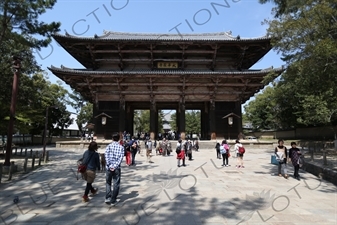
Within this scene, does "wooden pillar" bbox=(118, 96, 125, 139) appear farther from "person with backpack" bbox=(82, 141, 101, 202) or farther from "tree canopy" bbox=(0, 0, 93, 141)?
"person with backpack" bbox=(82, 141, 101, 202)

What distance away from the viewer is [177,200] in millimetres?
6953

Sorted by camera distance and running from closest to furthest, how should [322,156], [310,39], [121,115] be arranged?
[310,39], [322,156], [121,115]

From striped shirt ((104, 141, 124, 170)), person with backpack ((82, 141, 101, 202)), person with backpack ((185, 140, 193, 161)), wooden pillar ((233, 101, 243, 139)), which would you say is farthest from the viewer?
wooden pillar ((233, 101, 243, 139))

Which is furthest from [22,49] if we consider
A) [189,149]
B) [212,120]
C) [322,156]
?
[322,156]

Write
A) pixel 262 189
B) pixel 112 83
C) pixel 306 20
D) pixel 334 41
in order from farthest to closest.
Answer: pixel 112 83 → pixel 306 20 → pixel 334 41 → pixel 262 189

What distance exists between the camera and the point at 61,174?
1104 cm

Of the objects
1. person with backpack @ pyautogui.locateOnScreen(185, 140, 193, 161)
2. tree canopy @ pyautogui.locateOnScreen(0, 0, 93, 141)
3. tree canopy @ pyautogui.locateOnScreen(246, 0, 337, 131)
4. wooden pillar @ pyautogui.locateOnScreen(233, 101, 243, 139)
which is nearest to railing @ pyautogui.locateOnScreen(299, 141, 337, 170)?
tree canopy @ pyautogui.locateOnScreen(246, 0, 337, 131)

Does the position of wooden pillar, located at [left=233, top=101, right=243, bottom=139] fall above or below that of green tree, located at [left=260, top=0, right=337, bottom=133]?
below

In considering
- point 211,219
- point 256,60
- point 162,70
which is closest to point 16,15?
point 211,219

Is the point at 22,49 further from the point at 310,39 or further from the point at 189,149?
the point at 310,39

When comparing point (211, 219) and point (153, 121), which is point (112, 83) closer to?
point (153, 121)

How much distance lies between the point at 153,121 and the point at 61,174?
563 inches

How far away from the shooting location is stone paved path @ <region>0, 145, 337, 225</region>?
18.1 ft

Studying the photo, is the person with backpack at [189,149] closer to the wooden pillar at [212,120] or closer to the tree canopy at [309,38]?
the tree canopy at [309,38]
